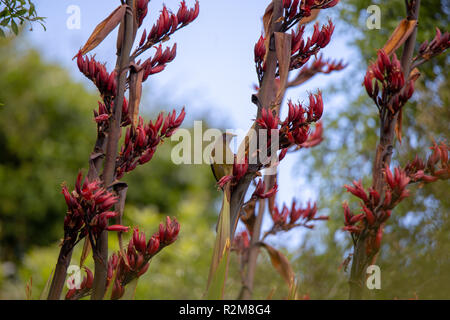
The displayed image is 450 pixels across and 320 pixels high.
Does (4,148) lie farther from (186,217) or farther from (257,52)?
(257,52)

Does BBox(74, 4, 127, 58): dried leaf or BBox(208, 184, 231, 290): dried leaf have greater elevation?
BBox(74, 4, 127, 58): dried leaf

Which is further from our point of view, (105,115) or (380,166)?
(380,166)

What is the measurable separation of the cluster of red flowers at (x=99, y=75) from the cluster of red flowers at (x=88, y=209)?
18cm

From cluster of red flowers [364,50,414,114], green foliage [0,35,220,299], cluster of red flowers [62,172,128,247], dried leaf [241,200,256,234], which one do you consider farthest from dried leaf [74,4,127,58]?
green foliage [0,35,220,299]

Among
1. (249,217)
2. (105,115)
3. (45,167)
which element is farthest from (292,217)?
(45,167)

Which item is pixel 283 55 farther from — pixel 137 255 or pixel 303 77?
pixel 303 77

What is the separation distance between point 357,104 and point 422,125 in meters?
0.64

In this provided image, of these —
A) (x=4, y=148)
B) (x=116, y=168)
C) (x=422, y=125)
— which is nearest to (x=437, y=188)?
(x=422, y=125)

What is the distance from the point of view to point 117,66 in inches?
35.6

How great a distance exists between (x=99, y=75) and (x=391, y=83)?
684 millimetres

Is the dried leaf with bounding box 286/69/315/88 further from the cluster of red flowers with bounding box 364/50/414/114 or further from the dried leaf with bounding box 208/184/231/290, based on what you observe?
the dried leaf with bounding box 208/184/231/290

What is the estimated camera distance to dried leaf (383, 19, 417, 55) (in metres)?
1.17

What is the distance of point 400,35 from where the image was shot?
1185mm
